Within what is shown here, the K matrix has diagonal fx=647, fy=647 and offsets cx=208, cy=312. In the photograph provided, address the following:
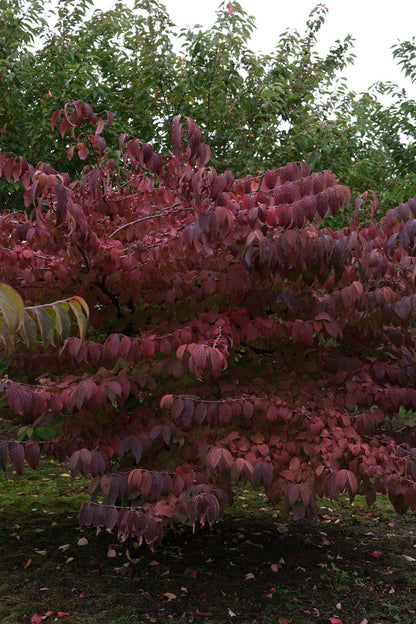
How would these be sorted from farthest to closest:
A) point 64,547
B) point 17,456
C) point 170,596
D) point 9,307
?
point 64,547 → point 170,596 → point 17,456 → point 9,307

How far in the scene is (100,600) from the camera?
11.1 feet

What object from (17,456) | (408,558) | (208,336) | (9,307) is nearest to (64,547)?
(17,456)

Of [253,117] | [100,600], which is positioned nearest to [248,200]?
[100,600]

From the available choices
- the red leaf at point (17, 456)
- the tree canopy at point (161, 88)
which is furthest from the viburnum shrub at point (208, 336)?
the tree canopy at point (161, 88)

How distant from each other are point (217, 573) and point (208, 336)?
5.51 ft

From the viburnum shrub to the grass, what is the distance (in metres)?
0.66

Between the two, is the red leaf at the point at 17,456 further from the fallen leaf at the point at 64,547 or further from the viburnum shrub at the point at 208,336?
the fallen leaf at the point at 64,547

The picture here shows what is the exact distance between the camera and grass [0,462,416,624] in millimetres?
3342

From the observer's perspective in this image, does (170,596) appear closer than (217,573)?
Yes

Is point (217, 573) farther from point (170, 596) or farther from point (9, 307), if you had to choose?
point (9, 307)

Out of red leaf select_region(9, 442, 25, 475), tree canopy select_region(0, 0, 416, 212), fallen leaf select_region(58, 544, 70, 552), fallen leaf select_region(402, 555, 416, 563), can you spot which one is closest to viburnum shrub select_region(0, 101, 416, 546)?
red leaf select_region(9, 442, 25, 475)

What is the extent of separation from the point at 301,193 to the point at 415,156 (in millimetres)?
7673

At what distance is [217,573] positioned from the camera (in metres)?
3.80

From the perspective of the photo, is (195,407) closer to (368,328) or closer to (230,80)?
(368,328)
